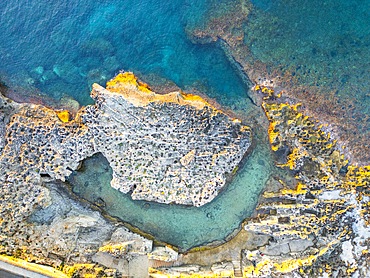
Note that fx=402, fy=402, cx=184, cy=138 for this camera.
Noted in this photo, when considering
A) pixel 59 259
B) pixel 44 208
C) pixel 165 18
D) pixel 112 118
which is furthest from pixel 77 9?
pixel 59 259

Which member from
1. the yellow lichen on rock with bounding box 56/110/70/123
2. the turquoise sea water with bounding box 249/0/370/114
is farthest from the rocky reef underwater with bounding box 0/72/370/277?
the turquoise sea water with bounding box 249/0/370/114

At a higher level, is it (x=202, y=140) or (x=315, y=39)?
(x=315, y=39)

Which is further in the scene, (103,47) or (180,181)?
(103,47)

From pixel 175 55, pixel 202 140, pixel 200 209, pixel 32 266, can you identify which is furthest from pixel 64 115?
pixel 200 209

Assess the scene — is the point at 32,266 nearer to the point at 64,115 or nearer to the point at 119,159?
the point at 119,159

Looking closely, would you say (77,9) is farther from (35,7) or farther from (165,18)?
(165,18)

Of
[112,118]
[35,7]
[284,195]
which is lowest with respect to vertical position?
[284,195]

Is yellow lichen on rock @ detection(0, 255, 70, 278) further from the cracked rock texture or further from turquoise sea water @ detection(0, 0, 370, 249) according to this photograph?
turquoise sea water @ detection(0, 0, 370, 249)
